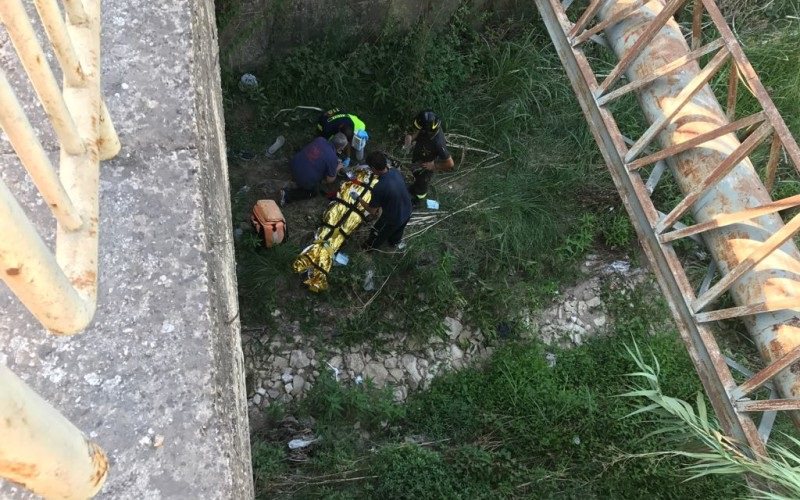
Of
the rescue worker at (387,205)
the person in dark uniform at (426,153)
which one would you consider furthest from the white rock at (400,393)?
the person in dark uniform at (426,153)

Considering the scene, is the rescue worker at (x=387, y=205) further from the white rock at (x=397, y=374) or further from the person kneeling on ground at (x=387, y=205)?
the white rock at (x=397, y=374)

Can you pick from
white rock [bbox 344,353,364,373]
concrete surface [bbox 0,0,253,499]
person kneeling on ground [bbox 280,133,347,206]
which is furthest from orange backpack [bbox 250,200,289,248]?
concrete surface [bbox 0,0,253,499]

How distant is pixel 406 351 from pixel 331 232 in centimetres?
119

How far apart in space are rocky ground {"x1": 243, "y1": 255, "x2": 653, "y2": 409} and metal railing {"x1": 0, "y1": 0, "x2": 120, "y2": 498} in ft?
10.6

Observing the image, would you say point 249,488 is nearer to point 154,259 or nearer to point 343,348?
point 154,259

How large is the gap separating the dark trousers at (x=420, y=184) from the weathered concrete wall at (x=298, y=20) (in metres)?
1.57

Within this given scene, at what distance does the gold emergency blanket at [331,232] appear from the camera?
493 centimetres

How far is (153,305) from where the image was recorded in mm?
1677

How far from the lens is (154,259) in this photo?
172 centimetres

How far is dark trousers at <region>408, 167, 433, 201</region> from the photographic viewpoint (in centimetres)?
543

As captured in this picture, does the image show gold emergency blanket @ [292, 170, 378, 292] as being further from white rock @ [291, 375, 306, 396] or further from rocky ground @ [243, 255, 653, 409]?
white rock @ [291, 375, 306, 396]

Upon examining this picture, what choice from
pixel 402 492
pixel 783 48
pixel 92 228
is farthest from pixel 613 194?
pixel 92 228

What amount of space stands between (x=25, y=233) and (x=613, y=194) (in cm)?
542

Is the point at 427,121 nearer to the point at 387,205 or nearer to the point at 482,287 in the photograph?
the point at 387,205
